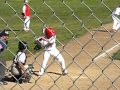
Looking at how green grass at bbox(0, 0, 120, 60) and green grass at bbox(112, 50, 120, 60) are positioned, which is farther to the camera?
green grass at bbox(0, 0, 120, 60)

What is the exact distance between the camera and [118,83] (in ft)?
43.0

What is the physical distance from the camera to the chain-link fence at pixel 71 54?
7.96m

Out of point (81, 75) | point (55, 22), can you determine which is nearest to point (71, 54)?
point (81, 75)

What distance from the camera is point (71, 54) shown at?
1720cm

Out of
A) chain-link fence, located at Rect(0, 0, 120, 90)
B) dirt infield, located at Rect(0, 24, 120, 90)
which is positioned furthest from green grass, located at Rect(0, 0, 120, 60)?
dirt infield, located at Rect(0, 24, 120, 90)

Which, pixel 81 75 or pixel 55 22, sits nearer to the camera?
pixel 81 75

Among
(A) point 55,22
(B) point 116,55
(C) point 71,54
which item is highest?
(A) point 55,22

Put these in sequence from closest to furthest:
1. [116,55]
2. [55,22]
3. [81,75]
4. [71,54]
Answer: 1. [81,75]
2. [116,55]
3. [71,54]
4. [55,22]

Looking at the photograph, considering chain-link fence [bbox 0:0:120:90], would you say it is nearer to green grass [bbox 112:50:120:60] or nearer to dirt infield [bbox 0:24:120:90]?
dirt infield [bbox 0:24:120:90]

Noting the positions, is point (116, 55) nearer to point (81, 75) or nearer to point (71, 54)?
point (71, 54)

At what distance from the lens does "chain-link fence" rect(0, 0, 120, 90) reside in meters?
7.96

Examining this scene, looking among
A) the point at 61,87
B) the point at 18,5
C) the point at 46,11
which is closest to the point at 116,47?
the point at 61,87

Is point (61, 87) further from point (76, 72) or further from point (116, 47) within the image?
point (116, 47)

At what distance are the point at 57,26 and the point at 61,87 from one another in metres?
11.9
